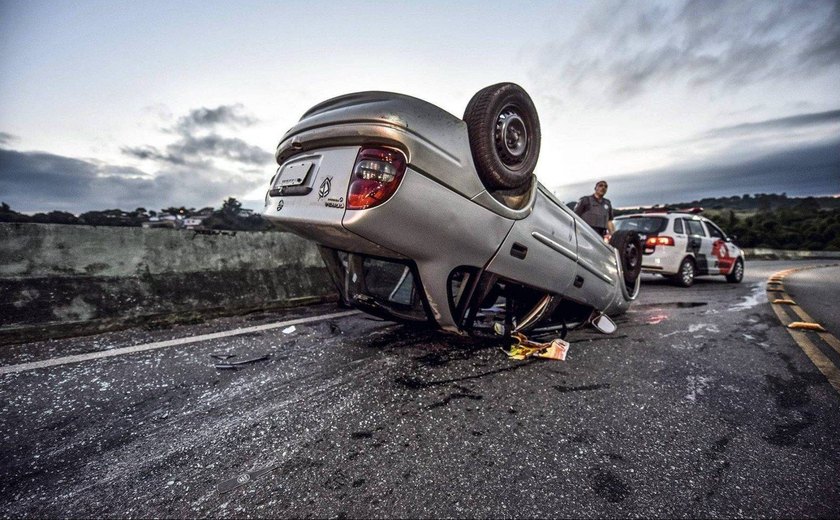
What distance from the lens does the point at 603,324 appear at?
3172mm

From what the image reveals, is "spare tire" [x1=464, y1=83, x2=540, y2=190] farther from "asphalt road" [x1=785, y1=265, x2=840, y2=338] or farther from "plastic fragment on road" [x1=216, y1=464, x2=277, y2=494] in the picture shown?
"asphalt road" [x1=785, y1=265, x2=840, y2=338]

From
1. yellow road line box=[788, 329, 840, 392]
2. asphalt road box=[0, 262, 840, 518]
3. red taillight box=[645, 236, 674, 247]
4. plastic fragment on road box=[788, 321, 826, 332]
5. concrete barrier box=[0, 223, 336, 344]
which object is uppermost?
red taillight box=[645, 236, 674, 247]

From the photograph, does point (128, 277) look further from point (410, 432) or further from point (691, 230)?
point (691, 230)

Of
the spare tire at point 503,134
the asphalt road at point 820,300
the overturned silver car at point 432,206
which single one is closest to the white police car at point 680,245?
the asphalt road at point 820,300

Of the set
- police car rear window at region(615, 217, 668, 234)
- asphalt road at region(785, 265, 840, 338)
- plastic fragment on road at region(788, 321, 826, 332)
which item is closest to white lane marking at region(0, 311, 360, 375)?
plastic fragment on road at region(788, 321, 826, 332)

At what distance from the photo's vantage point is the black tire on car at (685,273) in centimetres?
727

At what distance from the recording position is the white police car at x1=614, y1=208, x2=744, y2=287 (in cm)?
726

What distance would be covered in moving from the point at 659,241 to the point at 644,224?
1.92 ft

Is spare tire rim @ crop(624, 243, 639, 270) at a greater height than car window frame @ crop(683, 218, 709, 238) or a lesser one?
lesser

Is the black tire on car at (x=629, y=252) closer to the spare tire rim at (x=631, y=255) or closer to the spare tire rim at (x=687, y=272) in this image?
the spare tire rim at (x=631, y=255)

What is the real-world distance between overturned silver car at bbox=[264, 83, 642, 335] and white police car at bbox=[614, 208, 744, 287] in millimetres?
5701

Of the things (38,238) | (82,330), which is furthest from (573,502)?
(38,238)

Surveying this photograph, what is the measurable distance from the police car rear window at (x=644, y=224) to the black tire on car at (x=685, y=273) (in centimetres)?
78

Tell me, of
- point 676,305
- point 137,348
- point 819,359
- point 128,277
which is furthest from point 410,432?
point 676,305
